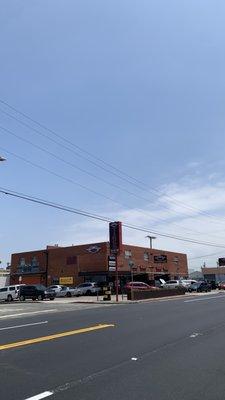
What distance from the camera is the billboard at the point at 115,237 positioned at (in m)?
47.9

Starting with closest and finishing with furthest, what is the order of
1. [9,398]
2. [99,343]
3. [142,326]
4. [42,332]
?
1. [9,398]
2. [99,343]
3. [42,332]
4. [142,326]

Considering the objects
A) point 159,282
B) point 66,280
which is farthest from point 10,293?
point 159,282

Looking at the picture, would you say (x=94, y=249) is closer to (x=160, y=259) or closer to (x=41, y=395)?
(x=160, y=259)

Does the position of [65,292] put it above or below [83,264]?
below

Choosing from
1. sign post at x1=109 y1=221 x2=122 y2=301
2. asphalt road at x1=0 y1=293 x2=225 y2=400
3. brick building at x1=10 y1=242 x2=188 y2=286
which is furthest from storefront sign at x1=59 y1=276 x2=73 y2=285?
asphalt road at x1=0 y1=293 x2=225 y2=400

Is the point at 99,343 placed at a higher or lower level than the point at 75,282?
lower

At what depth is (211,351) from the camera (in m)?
12.0

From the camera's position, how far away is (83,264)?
68625 mm


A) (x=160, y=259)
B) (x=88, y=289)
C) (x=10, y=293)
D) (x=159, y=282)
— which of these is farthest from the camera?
(x=160, y=259)

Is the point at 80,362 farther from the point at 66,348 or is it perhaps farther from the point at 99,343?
the point at 99,343

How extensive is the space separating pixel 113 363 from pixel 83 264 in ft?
193

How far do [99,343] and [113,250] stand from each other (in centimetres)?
3486

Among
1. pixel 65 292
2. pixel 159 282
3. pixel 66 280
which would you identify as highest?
pixel 159 282

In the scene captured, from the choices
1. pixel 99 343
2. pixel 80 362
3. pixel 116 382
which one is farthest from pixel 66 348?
pixel 116 382
